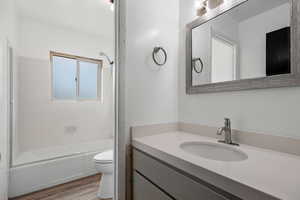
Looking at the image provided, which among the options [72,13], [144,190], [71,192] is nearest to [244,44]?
[144,190]

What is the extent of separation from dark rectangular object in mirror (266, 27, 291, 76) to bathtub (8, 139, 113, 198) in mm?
2395

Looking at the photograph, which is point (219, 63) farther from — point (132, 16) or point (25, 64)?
point (25, 64)

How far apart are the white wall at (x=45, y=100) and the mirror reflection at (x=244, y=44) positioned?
82.3 inches

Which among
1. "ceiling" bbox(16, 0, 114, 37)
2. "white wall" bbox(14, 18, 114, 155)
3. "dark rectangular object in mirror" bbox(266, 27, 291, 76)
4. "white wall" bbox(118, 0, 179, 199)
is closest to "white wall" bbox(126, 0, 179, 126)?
"white wall" bbox(118, 0, 179, 199)

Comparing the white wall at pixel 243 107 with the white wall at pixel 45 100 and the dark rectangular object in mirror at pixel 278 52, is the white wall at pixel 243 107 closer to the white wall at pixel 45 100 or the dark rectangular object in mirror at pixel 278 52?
the dark rectangular object in mirror at pixel 278 52

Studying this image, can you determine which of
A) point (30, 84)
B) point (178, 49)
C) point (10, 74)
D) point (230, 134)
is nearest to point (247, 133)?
point (230, 134)

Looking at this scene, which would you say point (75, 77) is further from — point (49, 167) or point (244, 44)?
point (244, 44)

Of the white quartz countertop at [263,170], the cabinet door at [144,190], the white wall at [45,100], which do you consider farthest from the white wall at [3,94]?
the white quartz countertop at [263,170]

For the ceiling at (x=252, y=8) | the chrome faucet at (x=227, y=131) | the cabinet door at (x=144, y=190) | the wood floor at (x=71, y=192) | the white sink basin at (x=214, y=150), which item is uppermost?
the ceiling at (x=252, y=8)

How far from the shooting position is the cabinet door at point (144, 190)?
2.70 feet

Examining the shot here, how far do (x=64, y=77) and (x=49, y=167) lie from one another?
57.5 inches

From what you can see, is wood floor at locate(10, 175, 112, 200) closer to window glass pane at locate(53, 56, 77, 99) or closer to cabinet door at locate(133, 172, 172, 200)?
cabinet door at locate(133, 172, 172, 200)

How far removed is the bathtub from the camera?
5.59 feet

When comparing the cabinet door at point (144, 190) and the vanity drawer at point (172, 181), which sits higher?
the vanity drawer at point (172, 181)
